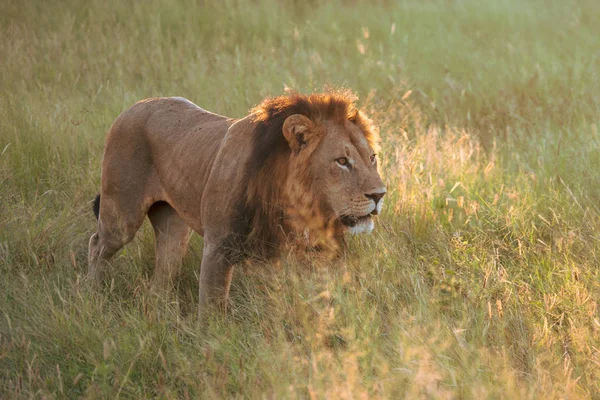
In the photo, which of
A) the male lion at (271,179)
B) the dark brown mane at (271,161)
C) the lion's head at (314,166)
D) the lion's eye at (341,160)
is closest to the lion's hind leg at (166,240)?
the male lion at (271,179)

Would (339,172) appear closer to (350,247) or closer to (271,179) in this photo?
(271,179)

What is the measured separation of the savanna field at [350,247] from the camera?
2.91m

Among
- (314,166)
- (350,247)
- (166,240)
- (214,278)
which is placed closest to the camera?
(314,166)

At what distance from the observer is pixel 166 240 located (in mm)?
4398

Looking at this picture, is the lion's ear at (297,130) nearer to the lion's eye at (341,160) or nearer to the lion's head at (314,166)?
the lion's head at (314,166)

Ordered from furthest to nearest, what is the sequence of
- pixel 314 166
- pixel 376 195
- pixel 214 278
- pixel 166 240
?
pixel 166 240
pixel 214 278
pixel 314 166
pixel 376 195

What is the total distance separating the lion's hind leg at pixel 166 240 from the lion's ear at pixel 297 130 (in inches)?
45.9

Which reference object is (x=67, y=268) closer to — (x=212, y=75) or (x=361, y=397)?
(x=361, y=397)

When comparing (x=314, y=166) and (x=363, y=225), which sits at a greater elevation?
(x=314, y=166)

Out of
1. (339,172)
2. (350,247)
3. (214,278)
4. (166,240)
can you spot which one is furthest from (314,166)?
(166,240)

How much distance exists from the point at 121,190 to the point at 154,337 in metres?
1.23

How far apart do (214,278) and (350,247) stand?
876 mm

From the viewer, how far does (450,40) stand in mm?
9398

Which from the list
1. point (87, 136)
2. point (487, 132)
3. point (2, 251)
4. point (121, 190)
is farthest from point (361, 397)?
point (487, 132)
